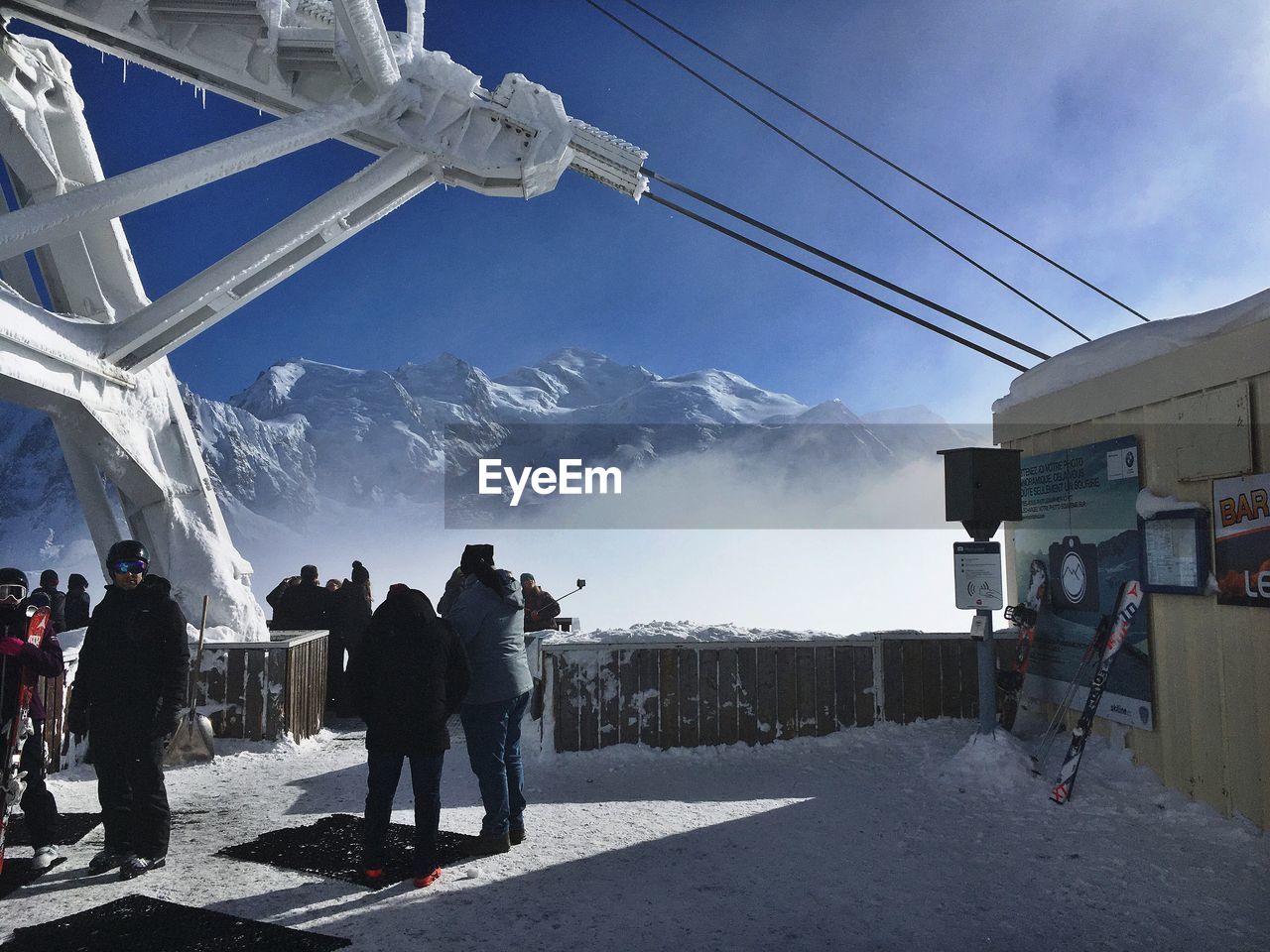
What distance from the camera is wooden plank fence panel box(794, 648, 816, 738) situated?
8.02m

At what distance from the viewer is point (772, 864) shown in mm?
5078

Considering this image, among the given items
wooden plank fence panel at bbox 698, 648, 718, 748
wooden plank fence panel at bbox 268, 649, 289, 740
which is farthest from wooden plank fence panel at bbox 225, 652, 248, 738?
wooden plank fence panel at bbox 698, 648, 718, 748

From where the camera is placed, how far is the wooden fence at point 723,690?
7859 millimetres

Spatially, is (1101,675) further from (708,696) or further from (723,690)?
(708,696)

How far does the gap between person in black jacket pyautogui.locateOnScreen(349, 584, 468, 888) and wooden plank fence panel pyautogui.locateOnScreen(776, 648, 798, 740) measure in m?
4.19

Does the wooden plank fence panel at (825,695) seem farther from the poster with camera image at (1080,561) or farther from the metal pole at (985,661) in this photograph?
the poster with camera image at (1080,561)

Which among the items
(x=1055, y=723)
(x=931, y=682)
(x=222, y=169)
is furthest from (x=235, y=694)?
(x=1055, y=723)

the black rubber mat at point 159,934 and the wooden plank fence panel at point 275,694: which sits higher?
the wooden plank fence panel at point 275,694

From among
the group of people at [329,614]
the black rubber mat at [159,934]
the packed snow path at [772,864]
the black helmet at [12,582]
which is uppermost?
the black helmet at [12,582]

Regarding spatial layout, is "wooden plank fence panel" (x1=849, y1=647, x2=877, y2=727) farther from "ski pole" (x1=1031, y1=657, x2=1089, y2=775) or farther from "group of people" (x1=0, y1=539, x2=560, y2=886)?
"group of people" (x1=0, y1=539, x2=560, y2=886)

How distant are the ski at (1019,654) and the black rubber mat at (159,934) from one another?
6.44 m

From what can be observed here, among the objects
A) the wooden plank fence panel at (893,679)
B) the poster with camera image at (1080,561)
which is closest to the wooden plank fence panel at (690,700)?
the wooden plank fence panel at (893,679)

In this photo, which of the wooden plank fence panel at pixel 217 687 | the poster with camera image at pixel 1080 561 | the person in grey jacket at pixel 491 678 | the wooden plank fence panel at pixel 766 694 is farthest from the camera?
the wooden plank fence panel at pixel 217 687

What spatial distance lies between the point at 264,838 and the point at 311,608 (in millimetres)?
5730
